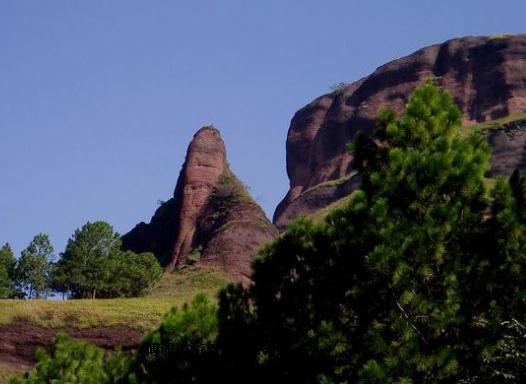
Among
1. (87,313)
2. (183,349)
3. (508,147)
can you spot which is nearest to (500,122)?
(508,147)

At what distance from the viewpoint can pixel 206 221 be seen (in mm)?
85438

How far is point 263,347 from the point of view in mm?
14289

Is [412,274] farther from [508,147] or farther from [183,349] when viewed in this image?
[508,147]

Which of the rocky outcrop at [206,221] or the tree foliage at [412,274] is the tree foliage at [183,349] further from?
the rocky outcrop at [206,221]

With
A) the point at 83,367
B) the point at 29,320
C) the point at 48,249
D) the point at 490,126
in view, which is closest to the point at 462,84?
the point at 490,126

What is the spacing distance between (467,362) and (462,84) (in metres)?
111

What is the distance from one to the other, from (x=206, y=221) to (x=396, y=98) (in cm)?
5056

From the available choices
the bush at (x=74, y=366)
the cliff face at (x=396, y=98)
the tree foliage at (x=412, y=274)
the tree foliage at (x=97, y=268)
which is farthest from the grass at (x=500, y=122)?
the tree foliage at (x=412, y=274)

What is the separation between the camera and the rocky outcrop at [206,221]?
79.1 metres

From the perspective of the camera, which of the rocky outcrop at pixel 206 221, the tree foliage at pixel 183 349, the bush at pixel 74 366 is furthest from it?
the rocky outcrop at pixel 206 221

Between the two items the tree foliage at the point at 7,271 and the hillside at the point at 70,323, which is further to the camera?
the tree foliage at the point at 7,271

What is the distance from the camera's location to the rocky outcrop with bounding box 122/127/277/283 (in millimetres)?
79125

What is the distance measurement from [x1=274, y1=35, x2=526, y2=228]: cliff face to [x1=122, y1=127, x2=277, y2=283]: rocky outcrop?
2467 cm

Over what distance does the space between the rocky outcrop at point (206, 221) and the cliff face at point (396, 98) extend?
24666mm
